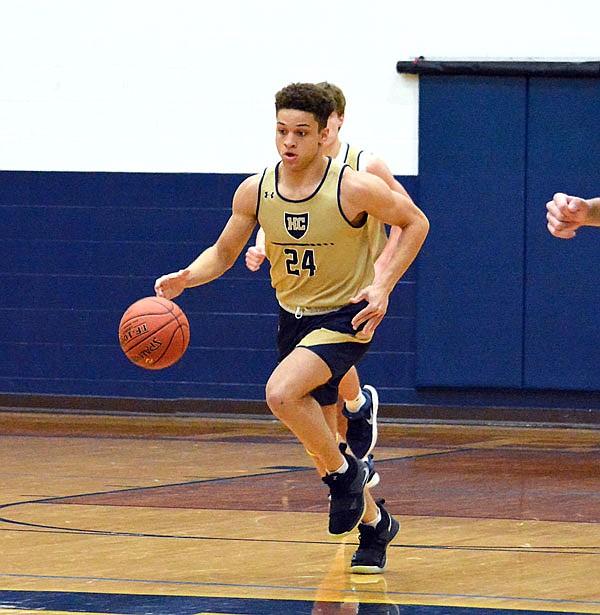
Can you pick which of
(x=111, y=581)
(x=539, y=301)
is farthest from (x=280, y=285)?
(x=539, y=301)


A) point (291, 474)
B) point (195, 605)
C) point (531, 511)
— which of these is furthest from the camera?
point (291, 474)

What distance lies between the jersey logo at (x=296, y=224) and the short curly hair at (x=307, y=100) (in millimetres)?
328

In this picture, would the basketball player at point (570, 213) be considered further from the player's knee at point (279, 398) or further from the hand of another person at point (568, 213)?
the player's knee at point (279, 398)

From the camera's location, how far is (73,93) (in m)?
11.8

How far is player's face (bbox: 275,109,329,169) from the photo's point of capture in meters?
5.40

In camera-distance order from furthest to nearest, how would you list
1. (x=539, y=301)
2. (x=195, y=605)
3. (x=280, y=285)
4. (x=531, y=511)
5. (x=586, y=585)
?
(x=539, y=301) → (x=531, y=511) → (x=280, y=285) → (x=586, y=585) → (x=195, y=605)

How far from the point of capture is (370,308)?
535 cm

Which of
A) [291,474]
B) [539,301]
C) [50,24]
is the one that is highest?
[50,24]

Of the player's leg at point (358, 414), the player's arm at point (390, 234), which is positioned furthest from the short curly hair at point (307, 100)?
the player's leg at point (358, 414)

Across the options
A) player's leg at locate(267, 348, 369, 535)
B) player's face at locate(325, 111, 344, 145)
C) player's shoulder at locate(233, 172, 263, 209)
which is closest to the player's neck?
player's shoulder at locate(233, 172, 263, 209)

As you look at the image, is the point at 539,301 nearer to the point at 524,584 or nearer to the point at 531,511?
→ the point at 531,511

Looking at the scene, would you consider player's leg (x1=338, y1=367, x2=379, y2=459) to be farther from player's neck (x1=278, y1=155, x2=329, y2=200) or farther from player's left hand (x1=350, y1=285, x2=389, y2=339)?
player's neck (x1=278, y1=155, x2=329, y2=200)

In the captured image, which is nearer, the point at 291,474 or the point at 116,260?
the point at 291,474

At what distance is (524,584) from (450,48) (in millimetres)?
6671
